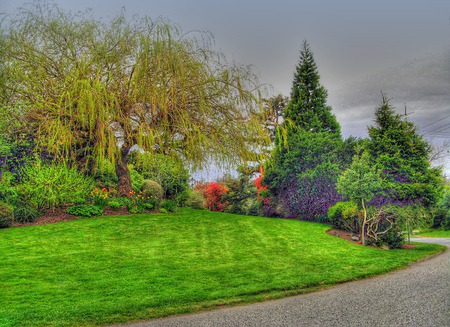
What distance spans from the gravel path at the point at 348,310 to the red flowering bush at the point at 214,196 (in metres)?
14.9

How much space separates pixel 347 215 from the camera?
12.1 meters

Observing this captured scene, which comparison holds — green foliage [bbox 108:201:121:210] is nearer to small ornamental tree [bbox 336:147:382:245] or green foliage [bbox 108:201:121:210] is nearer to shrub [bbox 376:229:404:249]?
small ornamental tree [bbox 336:147:382:245]

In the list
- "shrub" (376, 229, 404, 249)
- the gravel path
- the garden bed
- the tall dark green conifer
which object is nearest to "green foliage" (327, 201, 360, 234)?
"shrub" (376, 229, 404, 249)

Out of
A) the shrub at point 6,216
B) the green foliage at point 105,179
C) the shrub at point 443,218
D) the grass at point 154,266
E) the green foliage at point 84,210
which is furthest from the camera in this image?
the shrub at point 443,218

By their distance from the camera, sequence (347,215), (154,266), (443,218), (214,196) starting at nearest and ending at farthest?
(154,266)
(347,215)
(214,196)
(443,218)

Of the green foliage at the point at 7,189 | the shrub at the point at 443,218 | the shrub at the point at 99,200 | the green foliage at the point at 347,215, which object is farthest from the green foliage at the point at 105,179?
the shrub at the point at 443,218

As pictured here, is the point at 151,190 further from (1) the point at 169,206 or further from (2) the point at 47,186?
(2) the point at 47,186

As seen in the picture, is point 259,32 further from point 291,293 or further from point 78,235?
point 78,235

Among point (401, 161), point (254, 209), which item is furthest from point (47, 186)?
point (401, 161)

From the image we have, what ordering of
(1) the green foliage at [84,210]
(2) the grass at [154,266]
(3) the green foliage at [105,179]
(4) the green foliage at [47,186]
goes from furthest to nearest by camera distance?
(3) the green foliage at [105,179] → (1) the green foliage at [84,210] → (4) the green foliage at [47,186] → (2) the grass at [154,266]

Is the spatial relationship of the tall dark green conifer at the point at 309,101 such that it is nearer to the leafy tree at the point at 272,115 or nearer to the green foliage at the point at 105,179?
the leafy tree at the point at 272,115

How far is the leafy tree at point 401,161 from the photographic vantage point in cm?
1200

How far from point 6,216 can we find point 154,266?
18.4 feet

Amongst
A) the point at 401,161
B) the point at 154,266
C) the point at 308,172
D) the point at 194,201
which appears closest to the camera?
the point at 154,266
